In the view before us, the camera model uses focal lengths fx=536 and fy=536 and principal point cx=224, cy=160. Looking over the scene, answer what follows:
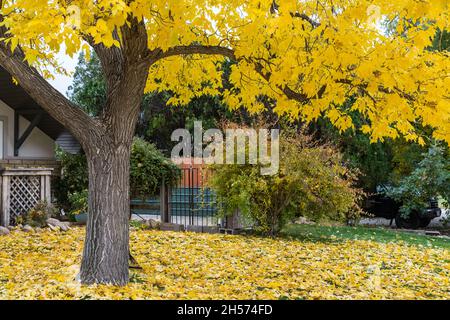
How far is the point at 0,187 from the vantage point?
11.9 metres

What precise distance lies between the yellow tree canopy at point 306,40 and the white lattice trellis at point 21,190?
635 centimetres

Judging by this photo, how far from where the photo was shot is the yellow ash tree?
5.45m

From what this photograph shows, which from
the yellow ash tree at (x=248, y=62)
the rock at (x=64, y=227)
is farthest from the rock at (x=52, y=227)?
the yellow ash tree at (x=248, y=62)

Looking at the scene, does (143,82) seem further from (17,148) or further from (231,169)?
(17,148)

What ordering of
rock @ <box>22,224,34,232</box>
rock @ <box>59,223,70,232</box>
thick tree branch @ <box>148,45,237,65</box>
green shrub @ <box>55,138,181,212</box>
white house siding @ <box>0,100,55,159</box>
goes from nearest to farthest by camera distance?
thick tree branch @ <box>148,45,237,65</box>
rock @ <box>22,224,34,232</box>
rock @ <box>59,223,70,232</box>
green shrub @ <box>55,138,181,212</box>
white house siding @ <box>0,100,55,159</box>

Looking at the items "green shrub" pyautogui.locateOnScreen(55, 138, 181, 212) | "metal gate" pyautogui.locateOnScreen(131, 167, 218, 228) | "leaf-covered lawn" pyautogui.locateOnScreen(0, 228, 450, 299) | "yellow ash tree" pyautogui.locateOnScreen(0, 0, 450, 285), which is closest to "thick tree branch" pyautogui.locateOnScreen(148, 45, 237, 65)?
"yellow ash tree" pyautogui.locateOnScreen(0, 0, 450, 285)

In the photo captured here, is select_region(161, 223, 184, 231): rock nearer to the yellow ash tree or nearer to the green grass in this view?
the green grass

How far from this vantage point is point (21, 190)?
12.4m

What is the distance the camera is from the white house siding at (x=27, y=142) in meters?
13.9

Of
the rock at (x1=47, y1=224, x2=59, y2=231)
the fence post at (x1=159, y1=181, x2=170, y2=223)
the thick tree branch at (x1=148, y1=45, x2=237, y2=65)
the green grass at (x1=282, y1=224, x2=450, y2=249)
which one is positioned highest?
the thick tree branch at (x1=148, y1=45, x2=237, y2=65)

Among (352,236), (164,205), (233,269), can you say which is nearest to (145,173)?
(164,205)
